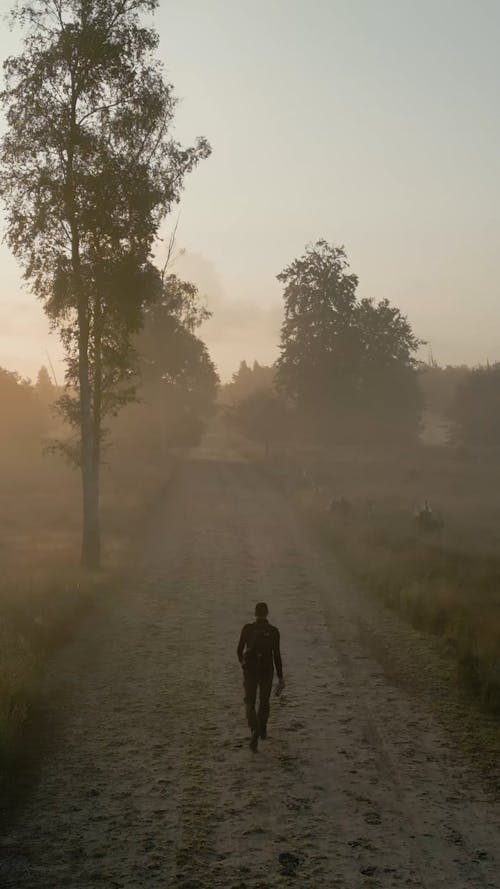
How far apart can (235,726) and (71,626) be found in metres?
6.50

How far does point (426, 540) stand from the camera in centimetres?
2661

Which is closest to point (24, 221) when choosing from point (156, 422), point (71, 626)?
point (71, 626)

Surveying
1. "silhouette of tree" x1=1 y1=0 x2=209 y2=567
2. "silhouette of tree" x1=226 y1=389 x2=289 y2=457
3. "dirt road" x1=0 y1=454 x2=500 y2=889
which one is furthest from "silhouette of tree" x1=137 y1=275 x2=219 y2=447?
"dirt road" x1=0 y1=454 x2=500 y2=889

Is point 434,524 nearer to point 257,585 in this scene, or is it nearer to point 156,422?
point 257,585

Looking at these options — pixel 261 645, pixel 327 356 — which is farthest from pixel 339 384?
pixel 261 645

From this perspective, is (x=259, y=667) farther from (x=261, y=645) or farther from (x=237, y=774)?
(x=237, y=774)

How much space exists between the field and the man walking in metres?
→ 3.01

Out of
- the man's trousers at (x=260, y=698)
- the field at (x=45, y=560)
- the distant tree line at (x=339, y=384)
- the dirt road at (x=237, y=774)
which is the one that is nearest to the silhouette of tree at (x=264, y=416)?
the distant tree line at (x=339, y=384)

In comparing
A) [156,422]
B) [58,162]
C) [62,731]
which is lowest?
[62,731]

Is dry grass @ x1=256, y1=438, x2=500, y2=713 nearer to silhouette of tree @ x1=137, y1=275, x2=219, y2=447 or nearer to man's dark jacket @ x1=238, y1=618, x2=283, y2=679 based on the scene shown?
man's dark jacket @ x1=238, y1=618, x2=283, y2=679

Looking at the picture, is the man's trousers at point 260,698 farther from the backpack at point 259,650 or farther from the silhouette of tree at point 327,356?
the silhouette of tree at point 327,356

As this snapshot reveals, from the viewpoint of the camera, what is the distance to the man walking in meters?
10.2

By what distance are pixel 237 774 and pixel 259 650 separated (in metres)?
1.60

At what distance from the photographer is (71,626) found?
649 inches
